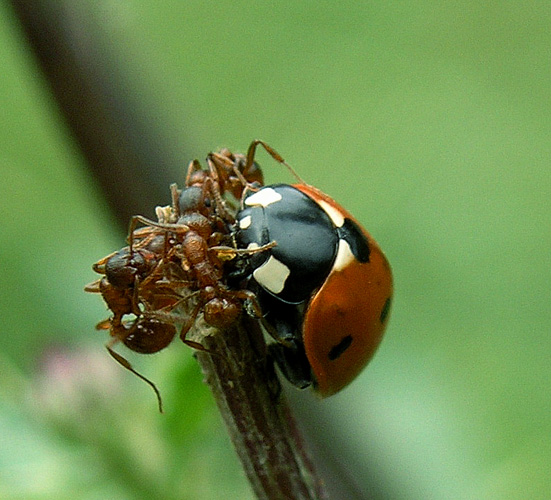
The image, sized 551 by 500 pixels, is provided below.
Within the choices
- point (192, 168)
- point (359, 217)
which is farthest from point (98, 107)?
point (359, 217)

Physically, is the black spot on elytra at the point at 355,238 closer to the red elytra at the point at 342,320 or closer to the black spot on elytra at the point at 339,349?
the red elytra at the point at 342,320

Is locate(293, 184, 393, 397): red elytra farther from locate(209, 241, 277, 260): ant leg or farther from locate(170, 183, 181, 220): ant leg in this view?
locate(170, 183, 181, 220): ant leg

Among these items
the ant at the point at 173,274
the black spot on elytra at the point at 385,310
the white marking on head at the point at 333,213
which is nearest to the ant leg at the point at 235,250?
the ant at the point at 173,274

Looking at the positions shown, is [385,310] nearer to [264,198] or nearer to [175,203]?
[264,198]

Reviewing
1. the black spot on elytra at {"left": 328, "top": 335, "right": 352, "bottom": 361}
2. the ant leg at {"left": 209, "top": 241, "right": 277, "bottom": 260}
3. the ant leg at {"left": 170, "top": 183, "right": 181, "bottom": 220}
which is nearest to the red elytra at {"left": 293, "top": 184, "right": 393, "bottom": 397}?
the black spot on elytra at {"left": 328, "top": 335, "right": 352, "bottom": 361}

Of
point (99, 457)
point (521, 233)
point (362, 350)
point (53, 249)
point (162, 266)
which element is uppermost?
point (162, 266)

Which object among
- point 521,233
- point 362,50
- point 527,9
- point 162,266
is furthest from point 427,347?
point 527,9

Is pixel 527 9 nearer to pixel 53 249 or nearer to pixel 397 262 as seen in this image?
pixel 397 262
